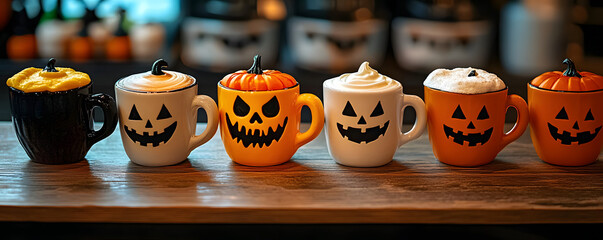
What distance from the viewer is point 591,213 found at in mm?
901

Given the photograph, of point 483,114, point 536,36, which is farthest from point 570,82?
point 536,36

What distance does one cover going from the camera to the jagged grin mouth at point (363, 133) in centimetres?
105

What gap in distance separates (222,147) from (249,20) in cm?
115

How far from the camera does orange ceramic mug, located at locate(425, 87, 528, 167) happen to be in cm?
103

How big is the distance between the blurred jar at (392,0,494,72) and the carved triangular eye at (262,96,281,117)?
4.43 ft

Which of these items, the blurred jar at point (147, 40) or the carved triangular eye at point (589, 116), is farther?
the blurred jar at point (147, 40)

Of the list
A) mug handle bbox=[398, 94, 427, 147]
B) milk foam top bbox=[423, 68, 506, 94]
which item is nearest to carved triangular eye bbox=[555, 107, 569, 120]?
milk foam top bbox=[423, 68, 506, 94]

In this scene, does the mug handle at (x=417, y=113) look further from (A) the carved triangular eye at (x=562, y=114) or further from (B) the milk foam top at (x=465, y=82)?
(A) the carved triangular eye at (x=562, y=114)

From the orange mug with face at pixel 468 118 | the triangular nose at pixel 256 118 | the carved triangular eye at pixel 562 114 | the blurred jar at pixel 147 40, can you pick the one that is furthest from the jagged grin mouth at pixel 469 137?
the blurred jar at pixel 147 40

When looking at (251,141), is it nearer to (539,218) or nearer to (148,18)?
(539,218)

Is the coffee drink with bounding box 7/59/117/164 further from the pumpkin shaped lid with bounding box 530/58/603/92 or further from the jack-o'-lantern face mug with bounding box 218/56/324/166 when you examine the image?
the pumpkin shaped lid with bounding box 530/58/603/92

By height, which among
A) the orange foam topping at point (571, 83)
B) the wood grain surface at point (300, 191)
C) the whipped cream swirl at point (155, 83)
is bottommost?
the wood grain surface at point (300, 191)

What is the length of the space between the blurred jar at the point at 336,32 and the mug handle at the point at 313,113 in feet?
3.98
